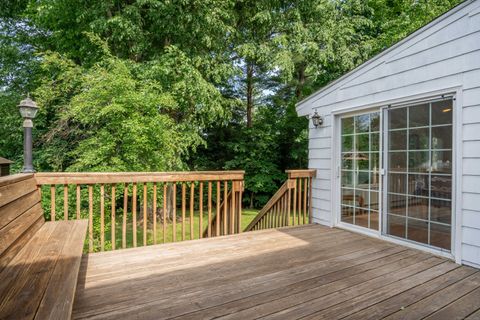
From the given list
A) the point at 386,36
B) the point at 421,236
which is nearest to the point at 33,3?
the point at 421,236

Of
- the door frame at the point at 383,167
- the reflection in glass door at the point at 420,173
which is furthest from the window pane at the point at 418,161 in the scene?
the door frame at the point at 383,167

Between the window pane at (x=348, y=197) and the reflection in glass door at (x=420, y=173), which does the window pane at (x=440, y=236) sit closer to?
the reflection in glass door at (x=420, y=173)

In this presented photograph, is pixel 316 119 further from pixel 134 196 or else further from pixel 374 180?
pixel 134 196

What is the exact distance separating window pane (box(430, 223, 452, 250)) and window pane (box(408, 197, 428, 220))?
0.13m

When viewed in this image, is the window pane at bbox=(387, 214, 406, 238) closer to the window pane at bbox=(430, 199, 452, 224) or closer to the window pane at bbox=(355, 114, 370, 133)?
the window pane at bbox=(430, 199, 452, 224)

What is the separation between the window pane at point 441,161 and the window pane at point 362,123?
925 mm

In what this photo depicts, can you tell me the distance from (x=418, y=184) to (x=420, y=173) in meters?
0.12

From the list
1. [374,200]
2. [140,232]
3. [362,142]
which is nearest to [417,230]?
[374,200]

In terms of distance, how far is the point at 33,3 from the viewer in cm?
711

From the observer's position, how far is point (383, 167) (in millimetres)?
3566

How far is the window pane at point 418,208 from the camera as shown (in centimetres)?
318

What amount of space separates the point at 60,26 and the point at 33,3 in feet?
2.70

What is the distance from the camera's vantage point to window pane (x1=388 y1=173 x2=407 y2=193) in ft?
11.0

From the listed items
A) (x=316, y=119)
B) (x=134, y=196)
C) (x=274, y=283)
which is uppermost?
(x=316, y=119)
